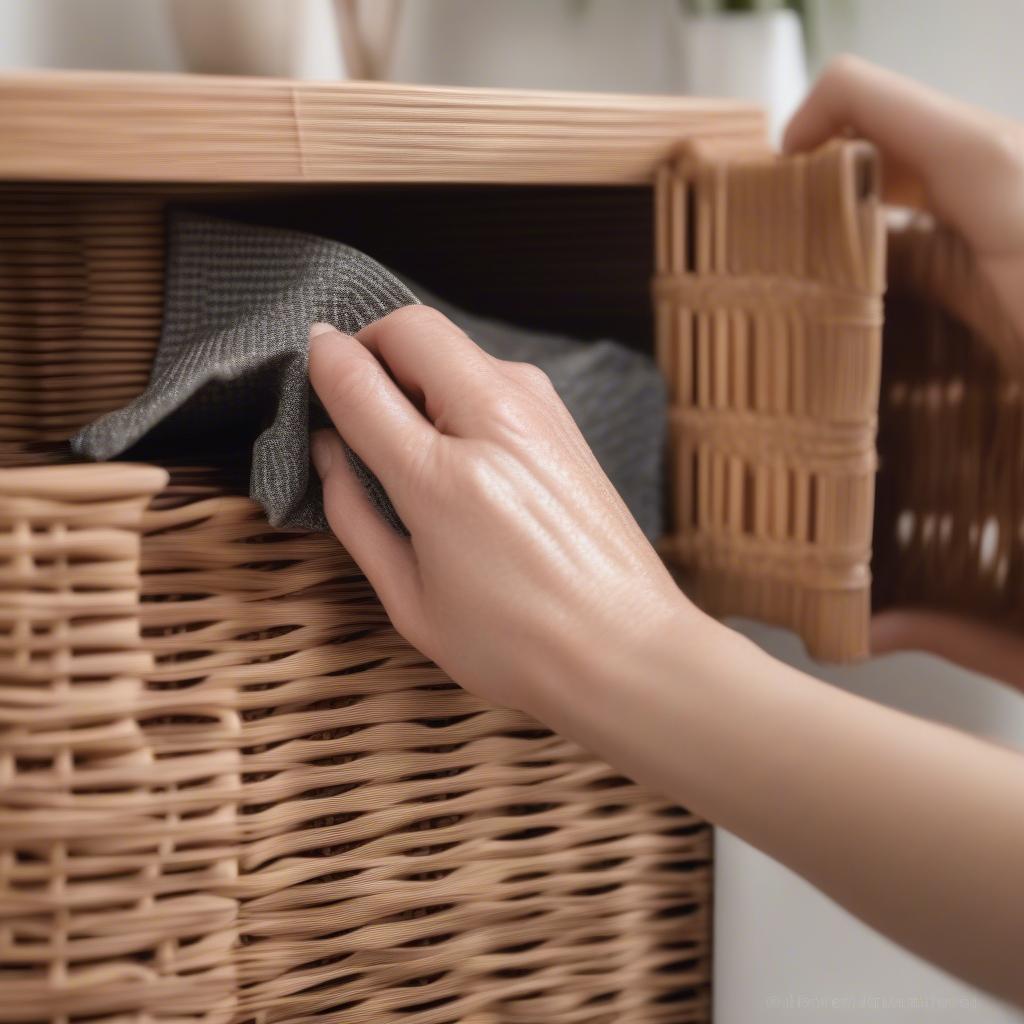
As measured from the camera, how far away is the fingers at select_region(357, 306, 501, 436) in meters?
0.37

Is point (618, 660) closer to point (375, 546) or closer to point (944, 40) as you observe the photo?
point (375, 546)

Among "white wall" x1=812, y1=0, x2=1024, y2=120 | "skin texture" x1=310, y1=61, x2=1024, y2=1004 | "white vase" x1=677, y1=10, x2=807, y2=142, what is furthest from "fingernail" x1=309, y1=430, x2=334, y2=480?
"white wall" x1=812, y1=0, x2=1024, y2=120

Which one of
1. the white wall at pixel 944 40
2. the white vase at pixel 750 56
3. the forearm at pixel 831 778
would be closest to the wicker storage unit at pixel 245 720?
the forearm at pixel 831 778

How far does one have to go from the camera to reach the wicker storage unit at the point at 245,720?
0.37 m

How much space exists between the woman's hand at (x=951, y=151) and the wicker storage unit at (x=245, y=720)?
6cm

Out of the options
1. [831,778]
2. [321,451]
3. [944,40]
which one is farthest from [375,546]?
[944,40]

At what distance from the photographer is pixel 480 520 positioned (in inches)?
13.8

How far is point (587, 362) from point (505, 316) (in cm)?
22

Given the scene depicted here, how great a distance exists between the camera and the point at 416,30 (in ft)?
2.77

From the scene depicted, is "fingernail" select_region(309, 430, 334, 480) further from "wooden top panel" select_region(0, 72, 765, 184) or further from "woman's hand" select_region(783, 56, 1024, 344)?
"woman's hand" select_region(783, 56, 1024, 344)

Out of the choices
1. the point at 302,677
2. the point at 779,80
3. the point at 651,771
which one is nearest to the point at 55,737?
the point at 302,677

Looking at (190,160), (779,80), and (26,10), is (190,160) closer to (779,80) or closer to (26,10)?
(26,10)

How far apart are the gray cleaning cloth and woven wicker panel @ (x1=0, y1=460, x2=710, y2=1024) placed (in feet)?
0.08

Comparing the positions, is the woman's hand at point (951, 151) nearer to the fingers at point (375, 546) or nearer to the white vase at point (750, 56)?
the white vase at point (750, 56)
